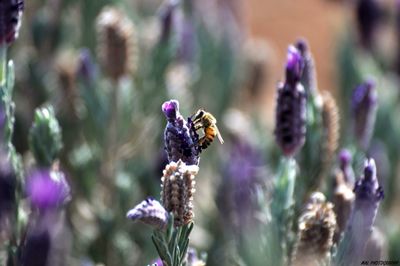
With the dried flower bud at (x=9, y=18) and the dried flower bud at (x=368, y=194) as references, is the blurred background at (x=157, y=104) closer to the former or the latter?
the dried flower bud at (x=368, y=194)

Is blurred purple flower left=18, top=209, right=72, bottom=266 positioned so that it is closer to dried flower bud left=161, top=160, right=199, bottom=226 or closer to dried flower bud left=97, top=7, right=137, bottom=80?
dried flower bud left=161, top=160, right=199, bottom=226

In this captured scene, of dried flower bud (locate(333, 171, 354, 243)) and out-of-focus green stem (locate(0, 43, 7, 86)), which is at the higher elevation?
out-of-focus green stem (locate(0, 43, 7, 86))

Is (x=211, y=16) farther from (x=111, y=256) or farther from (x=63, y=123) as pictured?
(x=111, y=256)

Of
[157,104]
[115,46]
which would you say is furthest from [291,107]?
[157,104]

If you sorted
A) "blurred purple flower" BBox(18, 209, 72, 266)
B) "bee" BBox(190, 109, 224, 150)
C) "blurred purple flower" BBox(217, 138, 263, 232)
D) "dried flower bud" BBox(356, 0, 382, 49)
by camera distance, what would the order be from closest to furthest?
1. "blurred purple flower" BBox(18, 209, 72, 266)
2. "bee" BBox(190, 109, 224, 150)
3. "blurred purple flower" BBox(217, 138, 263, 232)
4. "dried flower bud" BBox(356, 0, 382, 49)

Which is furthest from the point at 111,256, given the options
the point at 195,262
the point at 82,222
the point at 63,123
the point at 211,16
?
the point at 211,16

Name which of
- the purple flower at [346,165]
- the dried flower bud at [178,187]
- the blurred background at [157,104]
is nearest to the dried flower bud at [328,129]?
the blurred background at [157,104]

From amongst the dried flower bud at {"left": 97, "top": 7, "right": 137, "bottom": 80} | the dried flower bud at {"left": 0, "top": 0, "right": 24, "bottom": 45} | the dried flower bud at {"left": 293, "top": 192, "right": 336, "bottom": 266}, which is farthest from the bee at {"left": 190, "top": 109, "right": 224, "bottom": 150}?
the dried flower bud at {"left": 97, "top": 7, "right": 137, "bottom": 80}
